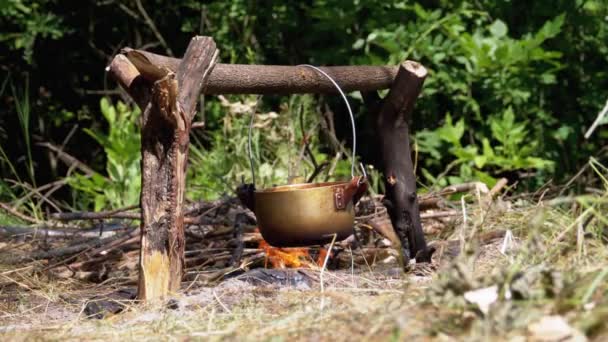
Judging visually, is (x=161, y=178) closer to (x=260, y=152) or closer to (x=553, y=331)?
(x=553, y=331)

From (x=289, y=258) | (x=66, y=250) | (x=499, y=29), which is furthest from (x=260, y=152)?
(x=289, y=258)

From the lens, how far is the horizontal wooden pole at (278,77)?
136 inches

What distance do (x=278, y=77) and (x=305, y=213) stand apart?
533 millimetres

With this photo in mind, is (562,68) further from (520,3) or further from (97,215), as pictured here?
(97,215)

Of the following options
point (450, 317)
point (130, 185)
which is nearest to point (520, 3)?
point (130, 185)

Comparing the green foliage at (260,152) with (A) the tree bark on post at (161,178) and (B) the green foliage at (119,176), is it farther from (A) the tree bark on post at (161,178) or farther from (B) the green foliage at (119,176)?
(A) the tree bark on post at (161,178)

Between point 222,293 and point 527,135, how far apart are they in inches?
168

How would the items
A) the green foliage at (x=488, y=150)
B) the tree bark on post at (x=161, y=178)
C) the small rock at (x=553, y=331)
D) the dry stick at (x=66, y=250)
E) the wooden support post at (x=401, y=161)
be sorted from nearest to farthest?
the small rock at (x=553, y=331) → the tree bark on post at (x=161, y=178) → the wooden support post at (x=401, y=161) → the dry stick at (x=66, y=250) → the green foliage at (x=488, y=150)

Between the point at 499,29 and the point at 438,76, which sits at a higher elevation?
the point at 499,29

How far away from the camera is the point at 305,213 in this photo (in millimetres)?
3678

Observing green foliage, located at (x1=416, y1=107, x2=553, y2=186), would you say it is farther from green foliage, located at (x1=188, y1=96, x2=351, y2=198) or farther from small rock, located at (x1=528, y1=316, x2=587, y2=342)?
small rock, located at (x1=528, y1=316, x2=587, y2=342)

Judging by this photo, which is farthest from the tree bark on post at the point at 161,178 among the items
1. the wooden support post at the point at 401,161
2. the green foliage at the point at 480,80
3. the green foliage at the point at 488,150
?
the green foliage at the point at 480,80

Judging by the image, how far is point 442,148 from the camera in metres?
7.00

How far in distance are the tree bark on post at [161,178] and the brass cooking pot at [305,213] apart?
0.44m
